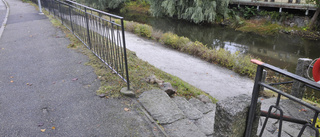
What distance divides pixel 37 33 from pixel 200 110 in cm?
761

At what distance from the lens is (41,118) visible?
12.3ft

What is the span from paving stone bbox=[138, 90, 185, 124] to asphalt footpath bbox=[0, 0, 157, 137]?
0.69 feet

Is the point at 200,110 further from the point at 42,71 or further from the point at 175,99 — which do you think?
the point at 42,71

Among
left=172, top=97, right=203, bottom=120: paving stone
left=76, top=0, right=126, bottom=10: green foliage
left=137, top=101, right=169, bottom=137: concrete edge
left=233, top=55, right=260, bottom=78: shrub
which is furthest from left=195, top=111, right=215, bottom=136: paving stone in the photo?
left=76, top=0, right=126, bottom=10: green foliage

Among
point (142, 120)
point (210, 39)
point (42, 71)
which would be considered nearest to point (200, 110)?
point (142, 120)

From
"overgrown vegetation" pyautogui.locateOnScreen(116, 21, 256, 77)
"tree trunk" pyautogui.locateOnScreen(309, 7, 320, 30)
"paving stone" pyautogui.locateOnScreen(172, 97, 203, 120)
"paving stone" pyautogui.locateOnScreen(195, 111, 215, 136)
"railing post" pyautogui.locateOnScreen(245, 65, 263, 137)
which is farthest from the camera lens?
"tree trunk" pyautogui.locateOnScreen(309, 7, 320, 30)

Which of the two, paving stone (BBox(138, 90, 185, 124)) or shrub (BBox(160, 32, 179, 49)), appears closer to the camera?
paving stone (BBox(138, 90, 185, 124))

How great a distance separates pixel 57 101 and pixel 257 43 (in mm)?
16522

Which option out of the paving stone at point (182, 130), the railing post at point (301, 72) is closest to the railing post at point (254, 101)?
the paving stone at point (182, 130)

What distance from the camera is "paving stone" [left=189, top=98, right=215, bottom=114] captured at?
5.07m

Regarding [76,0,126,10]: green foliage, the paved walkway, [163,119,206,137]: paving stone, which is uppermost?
[76,0,126,10]: green foliage

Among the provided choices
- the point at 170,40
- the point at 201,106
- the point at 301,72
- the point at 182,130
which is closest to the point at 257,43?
the point at 170,40

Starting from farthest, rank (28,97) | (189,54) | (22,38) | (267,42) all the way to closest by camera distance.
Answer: (267,42), (189,54), (22,38), (28,97)

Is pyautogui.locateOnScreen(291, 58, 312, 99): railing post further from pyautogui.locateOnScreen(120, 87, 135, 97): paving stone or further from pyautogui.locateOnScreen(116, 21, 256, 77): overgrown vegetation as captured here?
pyautogui.locateOnScreen(120, 87, 135, 97): paving stone
